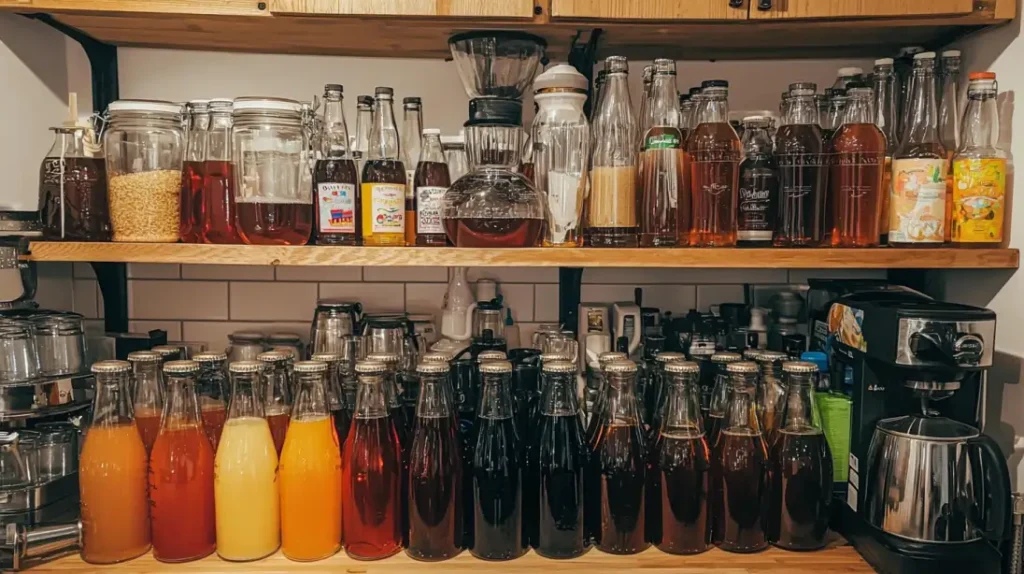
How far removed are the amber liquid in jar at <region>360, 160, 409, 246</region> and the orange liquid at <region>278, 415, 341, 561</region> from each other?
34cm

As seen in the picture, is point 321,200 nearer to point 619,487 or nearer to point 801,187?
point 619,487

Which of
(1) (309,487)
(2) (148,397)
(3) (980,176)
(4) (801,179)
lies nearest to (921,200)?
(3) (980,176)

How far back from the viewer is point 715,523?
128 cm

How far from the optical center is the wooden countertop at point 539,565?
1199 mm

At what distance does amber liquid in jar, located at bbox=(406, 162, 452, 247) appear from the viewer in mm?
1352

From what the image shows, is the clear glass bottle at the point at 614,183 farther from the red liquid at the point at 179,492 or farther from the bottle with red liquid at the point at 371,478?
the red liquid at the point at 179,492

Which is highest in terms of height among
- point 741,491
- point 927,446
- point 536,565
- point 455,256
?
point 455,256

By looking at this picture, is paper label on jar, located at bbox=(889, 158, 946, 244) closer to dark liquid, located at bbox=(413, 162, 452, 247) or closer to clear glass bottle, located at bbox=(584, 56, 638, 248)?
clear glass bottle, located at bbox=(584, 56, 638, 248)

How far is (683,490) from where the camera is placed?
1.24 m

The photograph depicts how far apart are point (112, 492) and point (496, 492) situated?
2.11 ft

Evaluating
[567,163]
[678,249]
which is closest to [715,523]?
[678,249]

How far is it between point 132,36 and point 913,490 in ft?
5.74

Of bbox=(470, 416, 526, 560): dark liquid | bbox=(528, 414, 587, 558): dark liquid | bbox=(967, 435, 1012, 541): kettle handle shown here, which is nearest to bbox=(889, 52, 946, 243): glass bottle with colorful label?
bbox=(967, 435, 1012, 541): kettle handle

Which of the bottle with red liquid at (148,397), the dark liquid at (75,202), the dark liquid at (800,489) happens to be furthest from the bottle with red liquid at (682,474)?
the dark liquid at (75,202)
